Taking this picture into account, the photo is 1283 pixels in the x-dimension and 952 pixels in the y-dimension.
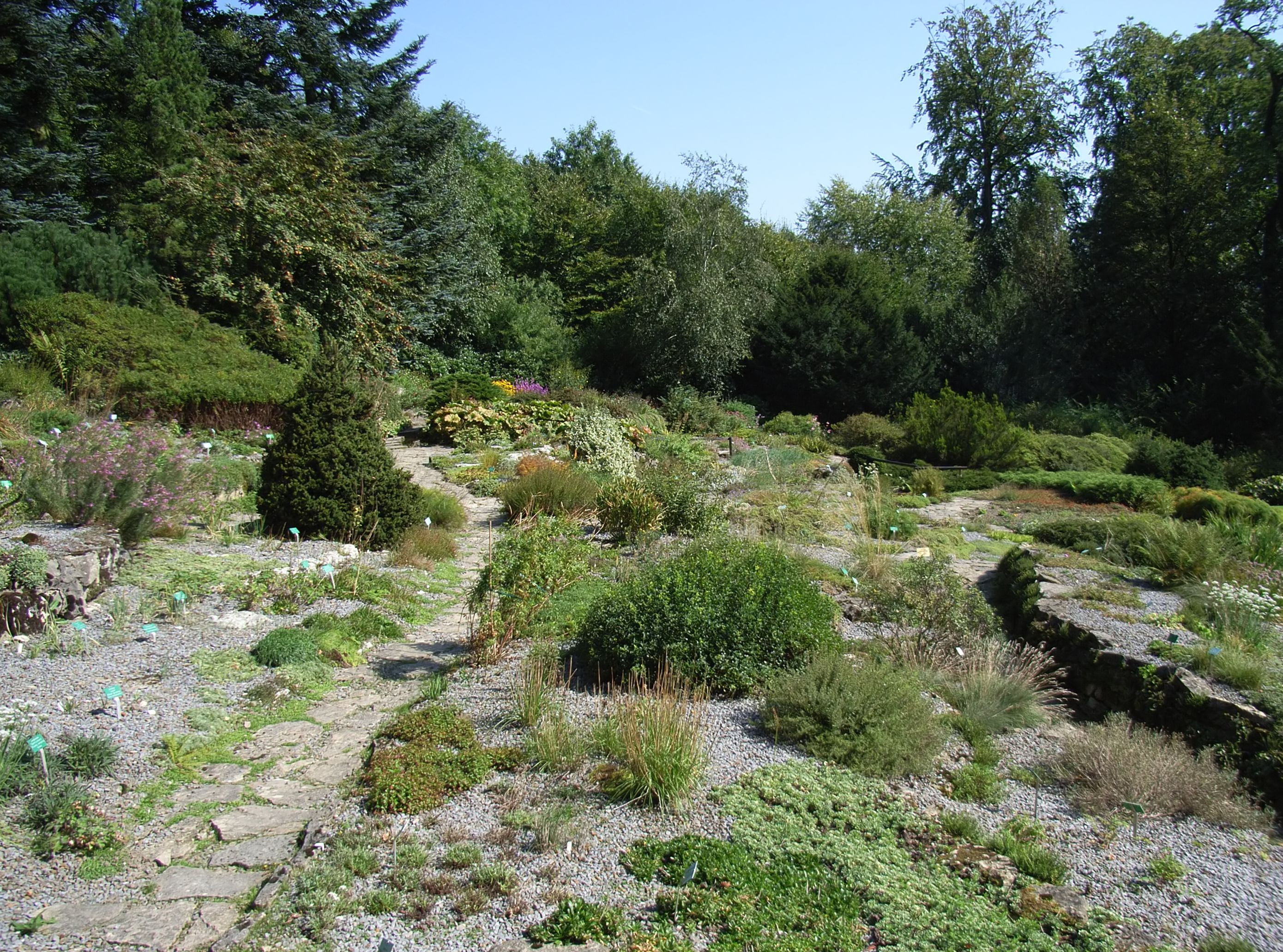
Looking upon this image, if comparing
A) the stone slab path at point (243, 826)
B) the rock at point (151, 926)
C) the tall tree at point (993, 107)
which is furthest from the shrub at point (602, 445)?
the tall tree at point (993, 107)

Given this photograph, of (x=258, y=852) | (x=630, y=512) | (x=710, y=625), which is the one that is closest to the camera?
(x=258, y=852)

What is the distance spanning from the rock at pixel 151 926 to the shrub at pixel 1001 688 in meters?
3.75

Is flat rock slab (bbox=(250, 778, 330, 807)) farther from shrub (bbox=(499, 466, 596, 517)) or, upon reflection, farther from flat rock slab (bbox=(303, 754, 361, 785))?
shrub (bbox=(499, 466, 596, 517))

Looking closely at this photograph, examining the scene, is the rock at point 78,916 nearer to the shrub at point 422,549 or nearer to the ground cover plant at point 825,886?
the ground cover plant at point 825,886

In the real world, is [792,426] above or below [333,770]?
above

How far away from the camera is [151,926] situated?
294cm

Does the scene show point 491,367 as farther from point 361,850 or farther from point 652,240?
point 361,850

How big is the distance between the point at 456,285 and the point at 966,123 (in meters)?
19.0

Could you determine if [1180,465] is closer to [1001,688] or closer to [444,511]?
[1001,688]

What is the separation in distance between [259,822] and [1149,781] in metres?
3.93

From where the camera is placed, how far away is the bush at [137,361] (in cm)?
1119

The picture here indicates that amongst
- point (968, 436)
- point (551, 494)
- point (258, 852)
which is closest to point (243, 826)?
point (258, 852)

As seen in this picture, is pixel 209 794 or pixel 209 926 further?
pixel 209 794

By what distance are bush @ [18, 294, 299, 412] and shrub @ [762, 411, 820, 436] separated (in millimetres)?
9700
